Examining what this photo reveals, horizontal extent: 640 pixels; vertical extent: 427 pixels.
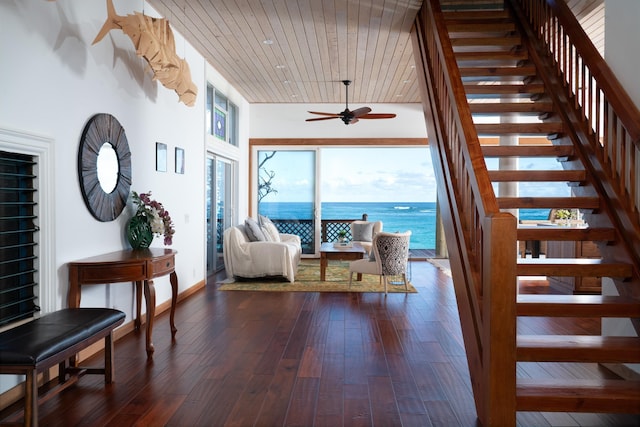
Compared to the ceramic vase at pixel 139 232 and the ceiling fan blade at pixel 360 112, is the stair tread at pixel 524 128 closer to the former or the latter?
the ceramic vase at pixel 139 232

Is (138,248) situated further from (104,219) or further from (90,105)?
(90,105)

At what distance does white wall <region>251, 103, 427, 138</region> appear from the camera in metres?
9.92

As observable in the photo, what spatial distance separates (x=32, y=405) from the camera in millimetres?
2283

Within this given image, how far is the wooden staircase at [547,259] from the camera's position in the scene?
→ 7.91 ft

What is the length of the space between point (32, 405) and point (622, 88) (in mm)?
3858

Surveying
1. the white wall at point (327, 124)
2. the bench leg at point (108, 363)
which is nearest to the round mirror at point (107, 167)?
the bench leg at point (108, 363)

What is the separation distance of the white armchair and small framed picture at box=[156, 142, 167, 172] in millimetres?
2144

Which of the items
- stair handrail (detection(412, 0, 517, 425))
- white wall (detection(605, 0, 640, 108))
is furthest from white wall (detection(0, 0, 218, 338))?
white wall (detection(605, 0, 640, 108))

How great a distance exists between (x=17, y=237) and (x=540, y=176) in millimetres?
3581

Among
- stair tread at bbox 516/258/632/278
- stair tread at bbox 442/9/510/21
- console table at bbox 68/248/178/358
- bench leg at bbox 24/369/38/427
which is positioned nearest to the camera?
bench leg at bbox 24/369/38/427

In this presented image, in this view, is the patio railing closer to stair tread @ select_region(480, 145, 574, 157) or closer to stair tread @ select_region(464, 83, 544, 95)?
stair tread @ select_region(464, 83, 544, 95)

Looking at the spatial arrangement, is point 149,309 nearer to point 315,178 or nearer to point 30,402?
point 30,402

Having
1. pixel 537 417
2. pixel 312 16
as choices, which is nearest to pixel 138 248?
pixel 312 16

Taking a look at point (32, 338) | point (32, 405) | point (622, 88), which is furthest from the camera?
point (622, 88)
